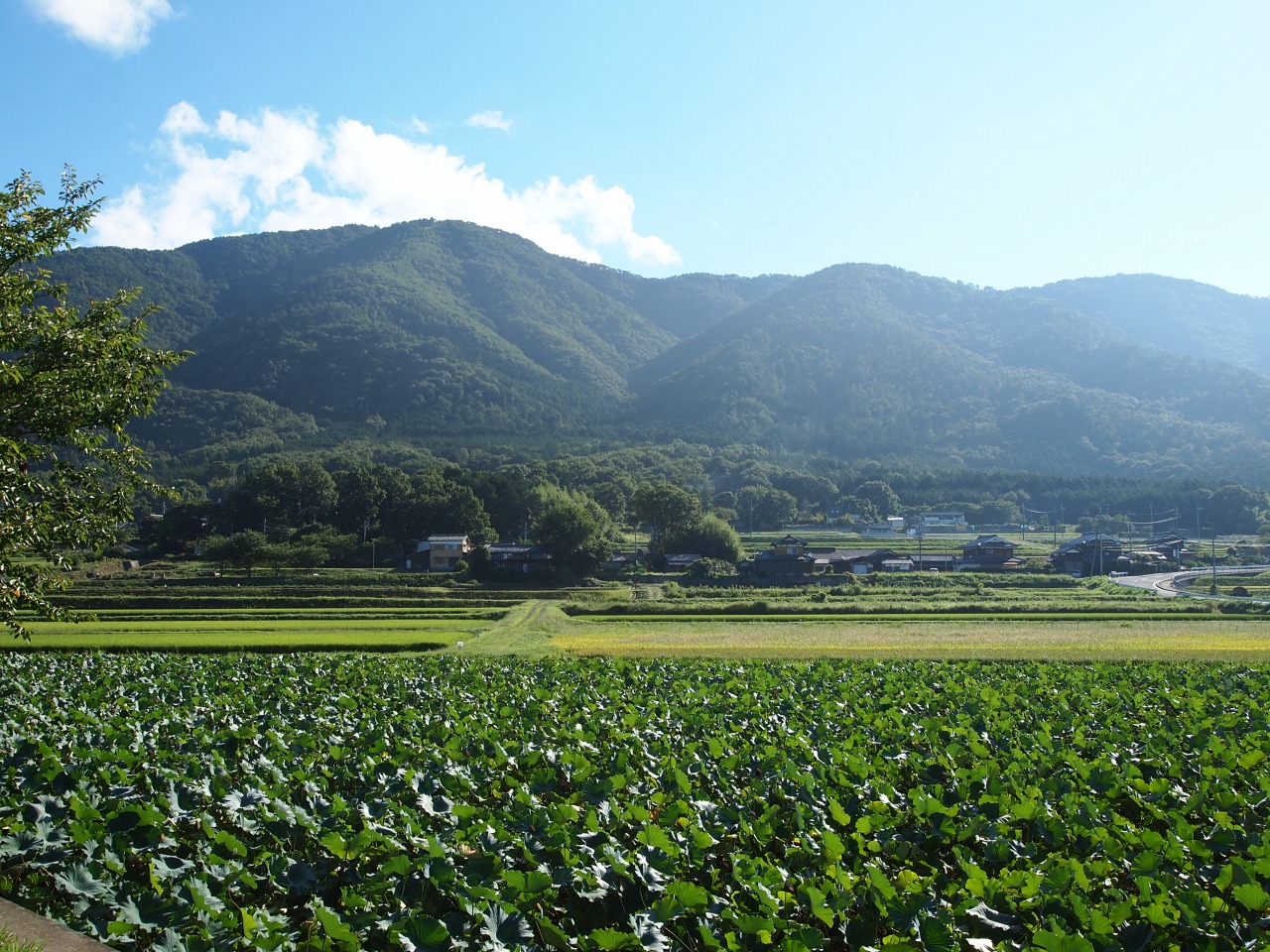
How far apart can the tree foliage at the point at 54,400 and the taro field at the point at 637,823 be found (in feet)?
9.37

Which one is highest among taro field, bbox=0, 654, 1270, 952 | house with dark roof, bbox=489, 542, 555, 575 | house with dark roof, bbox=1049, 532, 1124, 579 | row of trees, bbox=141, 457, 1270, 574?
row of trees, bbox=141, 457, 1270, 574

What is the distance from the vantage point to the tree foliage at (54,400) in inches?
533

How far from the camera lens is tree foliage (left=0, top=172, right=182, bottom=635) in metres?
13.5

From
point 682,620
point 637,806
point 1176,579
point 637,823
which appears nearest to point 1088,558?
point 1176,579

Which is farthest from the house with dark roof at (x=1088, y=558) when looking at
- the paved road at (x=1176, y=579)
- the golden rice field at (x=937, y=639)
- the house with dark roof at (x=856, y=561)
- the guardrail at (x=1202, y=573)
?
the golden rice field at (x=937, y=639)

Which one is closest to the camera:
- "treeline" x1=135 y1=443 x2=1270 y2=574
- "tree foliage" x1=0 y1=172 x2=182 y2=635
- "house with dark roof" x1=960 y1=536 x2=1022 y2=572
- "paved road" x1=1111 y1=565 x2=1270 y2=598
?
"tree foliage" x1=0 y1=172 x2=182 y2=635

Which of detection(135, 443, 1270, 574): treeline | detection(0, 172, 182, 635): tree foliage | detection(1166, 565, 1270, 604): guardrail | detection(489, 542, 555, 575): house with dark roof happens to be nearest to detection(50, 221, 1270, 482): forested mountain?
detection(135, 443, 1270, 574): treeline

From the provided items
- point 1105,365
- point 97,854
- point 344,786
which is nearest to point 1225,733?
point 344,786

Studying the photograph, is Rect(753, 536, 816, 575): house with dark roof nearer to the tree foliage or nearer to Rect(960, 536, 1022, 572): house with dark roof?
Rect(960, 536, 1022, 572): house with dark roof

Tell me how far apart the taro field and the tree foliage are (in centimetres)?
285

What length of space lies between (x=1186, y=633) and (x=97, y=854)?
37.1 metres

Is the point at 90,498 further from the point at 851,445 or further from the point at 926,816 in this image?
the point at 851,445

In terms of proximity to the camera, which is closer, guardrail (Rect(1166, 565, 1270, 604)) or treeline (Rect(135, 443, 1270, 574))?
guardrail (Rect(1166, 565, 1270, 604))

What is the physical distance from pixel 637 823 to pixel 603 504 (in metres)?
92.2
